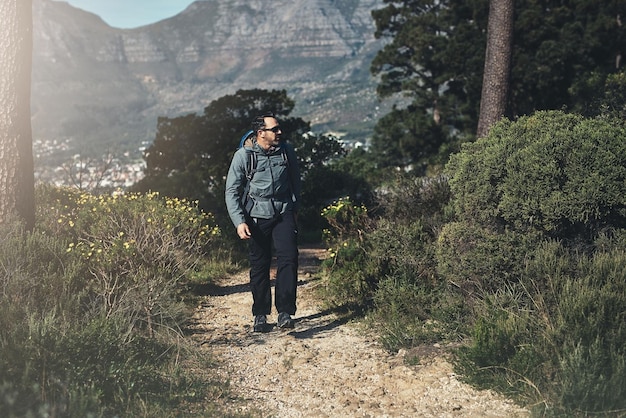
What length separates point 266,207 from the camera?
17.8ft

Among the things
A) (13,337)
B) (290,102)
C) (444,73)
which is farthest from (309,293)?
(444,73)

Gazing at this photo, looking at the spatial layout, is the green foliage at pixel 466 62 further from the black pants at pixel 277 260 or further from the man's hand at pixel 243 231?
the man's hand at pixel 243 231

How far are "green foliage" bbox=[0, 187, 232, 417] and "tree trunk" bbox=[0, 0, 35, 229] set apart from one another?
30cm

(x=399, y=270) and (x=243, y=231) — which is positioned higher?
(x=243, y=231)

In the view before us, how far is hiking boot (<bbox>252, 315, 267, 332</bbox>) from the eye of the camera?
18.8 ft

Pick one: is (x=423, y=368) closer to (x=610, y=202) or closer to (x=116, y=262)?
(x=610, y=202)

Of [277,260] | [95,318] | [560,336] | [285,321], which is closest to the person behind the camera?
[560,336]

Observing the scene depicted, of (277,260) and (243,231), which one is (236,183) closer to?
(243,231)

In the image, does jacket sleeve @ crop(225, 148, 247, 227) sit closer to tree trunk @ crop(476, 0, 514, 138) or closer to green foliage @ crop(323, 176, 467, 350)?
green foliage @ crop(323, 176, 467, 350)

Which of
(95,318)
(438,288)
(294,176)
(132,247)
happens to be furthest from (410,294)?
(132,247)

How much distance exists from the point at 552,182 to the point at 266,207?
2.44m

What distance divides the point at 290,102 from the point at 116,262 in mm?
14903

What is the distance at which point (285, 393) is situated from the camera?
439cm

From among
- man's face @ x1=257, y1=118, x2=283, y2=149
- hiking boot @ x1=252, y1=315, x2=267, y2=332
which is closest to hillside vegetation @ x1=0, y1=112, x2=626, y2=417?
hiking boot @ x1=252, y1=315, x2=267, y2=332
